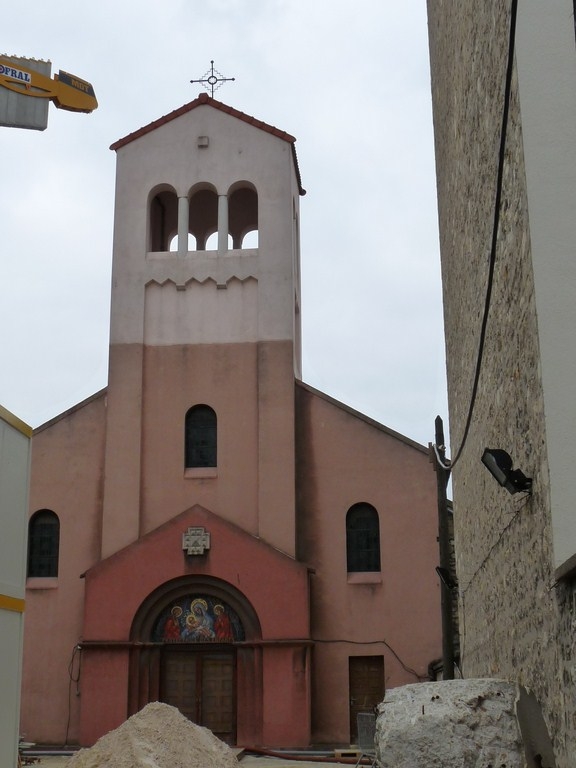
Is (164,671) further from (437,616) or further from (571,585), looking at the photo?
(571,585)

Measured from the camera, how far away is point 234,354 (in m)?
25.3

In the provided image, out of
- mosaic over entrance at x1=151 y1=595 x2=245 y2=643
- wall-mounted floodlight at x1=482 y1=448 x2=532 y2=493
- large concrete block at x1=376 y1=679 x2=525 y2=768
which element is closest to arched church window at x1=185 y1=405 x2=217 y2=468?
mosaic over entrance at x1=151 y1=595 x2=245 y2=643

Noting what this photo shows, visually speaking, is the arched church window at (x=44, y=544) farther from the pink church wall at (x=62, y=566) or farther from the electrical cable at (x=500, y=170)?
the electrical cable at (x=500, y=170)

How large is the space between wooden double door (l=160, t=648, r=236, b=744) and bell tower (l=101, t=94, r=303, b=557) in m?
2.86

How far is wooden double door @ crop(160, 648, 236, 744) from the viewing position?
22.8 metres

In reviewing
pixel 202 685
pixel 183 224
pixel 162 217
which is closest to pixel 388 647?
pixel 202 685

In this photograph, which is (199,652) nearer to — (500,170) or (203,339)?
(203,339)

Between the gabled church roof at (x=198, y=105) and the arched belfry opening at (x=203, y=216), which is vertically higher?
the gabled church roof at (x=198, y=105)

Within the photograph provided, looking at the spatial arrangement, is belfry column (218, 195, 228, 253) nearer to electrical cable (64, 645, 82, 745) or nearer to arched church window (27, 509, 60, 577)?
arched church window (27, 509, 60, 577)

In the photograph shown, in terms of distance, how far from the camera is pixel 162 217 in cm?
2845

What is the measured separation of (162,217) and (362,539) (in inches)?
412

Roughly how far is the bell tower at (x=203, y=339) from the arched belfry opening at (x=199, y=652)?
1.73 m

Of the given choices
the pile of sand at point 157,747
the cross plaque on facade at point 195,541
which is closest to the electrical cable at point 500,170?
the pile of sand at point 157,747

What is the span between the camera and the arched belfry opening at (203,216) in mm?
28234
